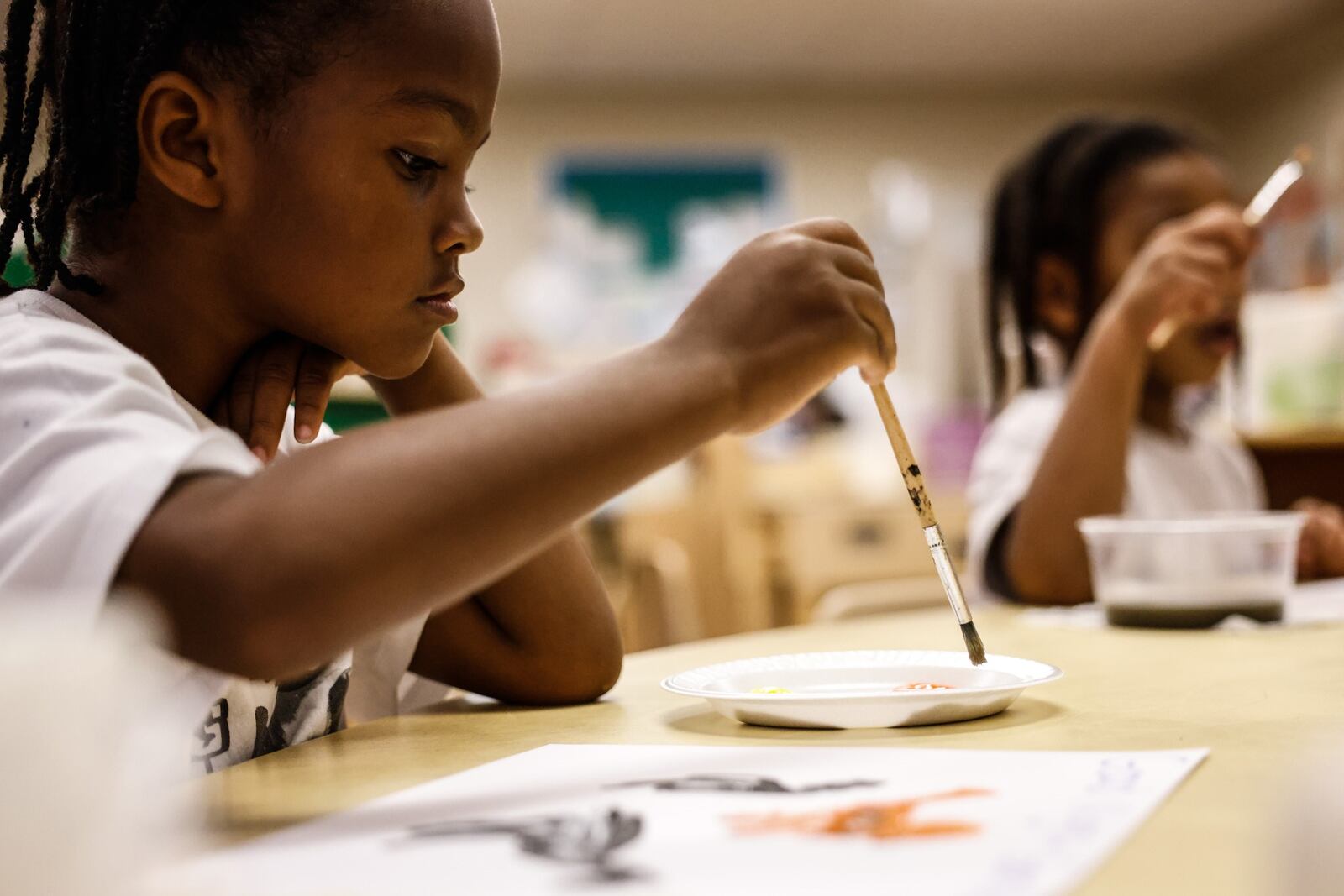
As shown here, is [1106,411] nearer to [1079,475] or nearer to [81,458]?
[1079,475]

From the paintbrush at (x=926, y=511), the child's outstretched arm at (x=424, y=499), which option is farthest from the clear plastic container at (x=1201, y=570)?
the child's outstretched arm at (x=424, y=499)

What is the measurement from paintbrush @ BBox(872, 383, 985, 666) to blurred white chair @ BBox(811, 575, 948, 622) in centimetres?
70

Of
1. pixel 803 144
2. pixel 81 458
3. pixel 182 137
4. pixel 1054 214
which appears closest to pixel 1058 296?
pixel 1054 214

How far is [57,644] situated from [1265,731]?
0.50 metres

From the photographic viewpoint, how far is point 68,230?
0.68 meters

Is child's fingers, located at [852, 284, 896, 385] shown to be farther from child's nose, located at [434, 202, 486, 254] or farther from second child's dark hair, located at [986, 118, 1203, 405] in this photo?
second child's dark hair, located at [986, 118, 1203, 405]

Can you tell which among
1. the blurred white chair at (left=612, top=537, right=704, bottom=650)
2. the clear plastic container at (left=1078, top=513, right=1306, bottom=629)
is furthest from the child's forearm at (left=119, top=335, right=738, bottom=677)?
the blurred white chair at (left=612, top=537, right=704, bottom=650)

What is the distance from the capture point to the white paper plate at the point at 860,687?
1.98 feet

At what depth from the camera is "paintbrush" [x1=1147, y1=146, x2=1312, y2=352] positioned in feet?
3.82

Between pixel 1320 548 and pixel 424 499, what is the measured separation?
121cm

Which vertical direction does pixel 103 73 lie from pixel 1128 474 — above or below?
above

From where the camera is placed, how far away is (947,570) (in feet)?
2.32

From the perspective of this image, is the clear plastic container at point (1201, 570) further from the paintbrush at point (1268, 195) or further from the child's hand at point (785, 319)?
the child's hand at point (785, 319)

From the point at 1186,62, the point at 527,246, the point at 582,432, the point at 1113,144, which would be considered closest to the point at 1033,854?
the point at 582,432
